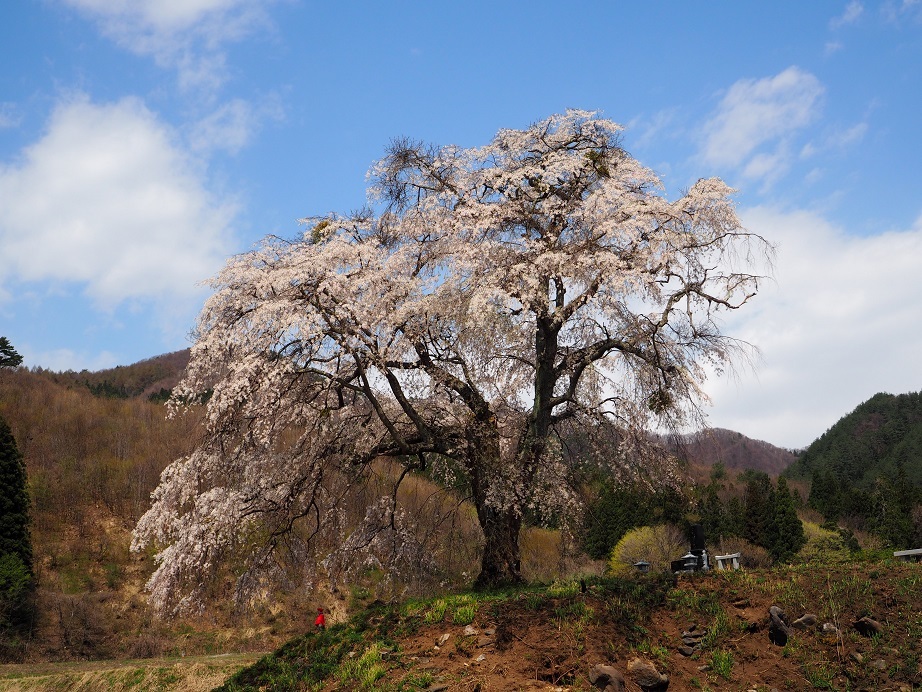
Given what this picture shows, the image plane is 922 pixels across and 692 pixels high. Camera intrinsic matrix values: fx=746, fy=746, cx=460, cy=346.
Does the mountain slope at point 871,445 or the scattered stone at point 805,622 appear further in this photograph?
the mountain slope at point 871,445

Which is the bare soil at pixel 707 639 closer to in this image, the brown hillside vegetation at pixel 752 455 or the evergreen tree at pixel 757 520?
the evergreen tree at pixel 757 520

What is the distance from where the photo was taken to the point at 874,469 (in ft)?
237

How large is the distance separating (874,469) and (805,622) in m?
72.9

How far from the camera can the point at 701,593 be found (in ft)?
33.6

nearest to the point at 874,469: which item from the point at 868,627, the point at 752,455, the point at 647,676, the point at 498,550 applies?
the point at 752,455

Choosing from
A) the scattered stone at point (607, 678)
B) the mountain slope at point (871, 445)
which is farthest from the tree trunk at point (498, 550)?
the mountain slope at point (871, 445)

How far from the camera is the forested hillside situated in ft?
162

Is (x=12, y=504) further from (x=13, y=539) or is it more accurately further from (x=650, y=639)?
(x=650, y=639)

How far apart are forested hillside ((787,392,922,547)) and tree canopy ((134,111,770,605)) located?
39070 millimetres

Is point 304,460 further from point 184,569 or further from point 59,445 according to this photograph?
point 59,445

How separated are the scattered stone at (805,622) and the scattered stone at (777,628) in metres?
0.13

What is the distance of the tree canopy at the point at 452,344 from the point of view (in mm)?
13680

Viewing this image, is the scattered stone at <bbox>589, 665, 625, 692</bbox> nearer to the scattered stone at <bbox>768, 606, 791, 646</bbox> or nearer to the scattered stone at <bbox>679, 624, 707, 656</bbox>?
the scattered stone at <bbox>679, 624, 707, 656</bbox>

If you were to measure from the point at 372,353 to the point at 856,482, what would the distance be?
7131cm
